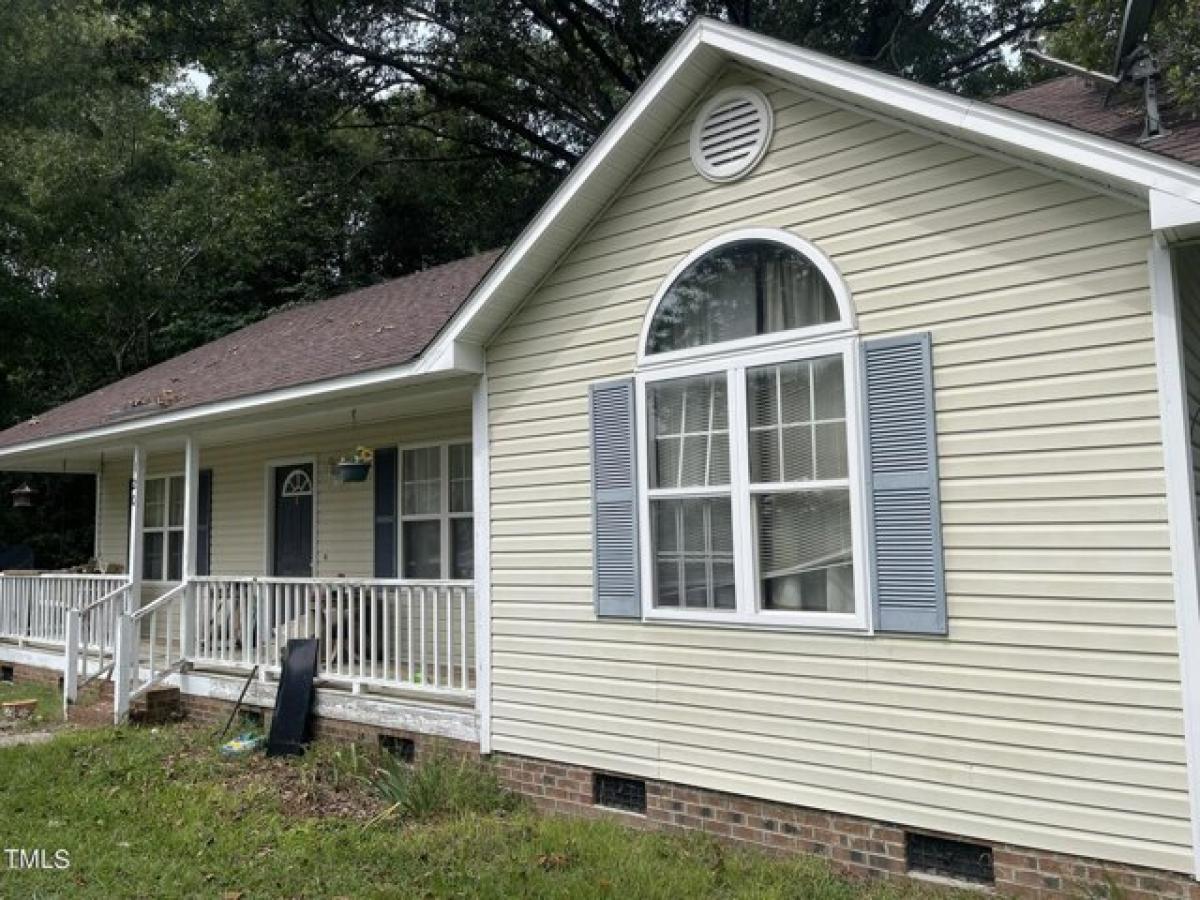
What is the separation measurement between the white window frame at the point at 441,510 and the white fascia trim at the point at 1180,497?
6205 mm

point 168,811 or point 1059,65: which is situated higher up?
point 1059,65

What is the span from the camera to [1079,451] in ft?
14.3

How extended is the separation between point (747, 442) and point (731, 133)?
1.93m

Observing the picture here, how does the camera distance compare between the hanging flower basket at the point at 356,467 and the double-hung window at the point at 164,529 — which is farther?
the double-hung window at the point at 164,529

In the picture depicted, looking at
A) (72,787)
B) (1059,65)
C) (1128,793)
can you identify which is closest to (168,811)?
(72,787)

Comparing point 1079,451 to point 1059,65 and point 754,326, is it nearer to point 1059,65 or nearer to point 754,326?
point 754,326

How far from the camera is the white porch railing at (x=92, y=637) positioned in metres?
9.84

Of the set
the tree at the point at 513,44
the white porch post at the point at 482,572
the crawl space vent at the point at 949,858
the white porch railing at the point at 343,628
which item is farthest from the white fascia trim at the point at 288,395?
the tree at the point at 513,44

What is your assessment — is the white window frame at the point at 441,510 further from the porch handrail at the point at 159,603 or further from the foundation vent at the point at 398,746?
the porch handrail at the point at 159,603

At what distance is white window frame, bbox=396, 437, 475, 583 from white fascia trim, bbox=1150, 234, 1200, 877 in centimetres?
621

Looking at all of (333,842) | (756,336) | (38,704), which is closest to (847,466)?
(756,336)

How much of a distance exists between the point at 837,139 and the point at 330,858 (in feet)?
16.8

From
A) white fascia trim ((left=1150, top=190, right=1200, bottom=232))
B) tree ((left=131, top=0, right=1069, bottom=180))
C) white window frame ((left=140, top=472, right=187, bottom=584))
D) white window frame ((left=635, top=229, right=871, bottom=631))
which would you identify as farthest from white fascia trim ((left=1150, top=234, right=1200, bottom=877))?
tree ((left=131, top=0, right=1069, bottom=180))

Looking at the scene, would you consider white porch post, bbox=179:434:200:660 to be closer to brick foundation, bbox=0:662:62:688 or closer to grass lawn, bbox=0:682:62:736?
grass lawn, bbox=0:682:62:736
